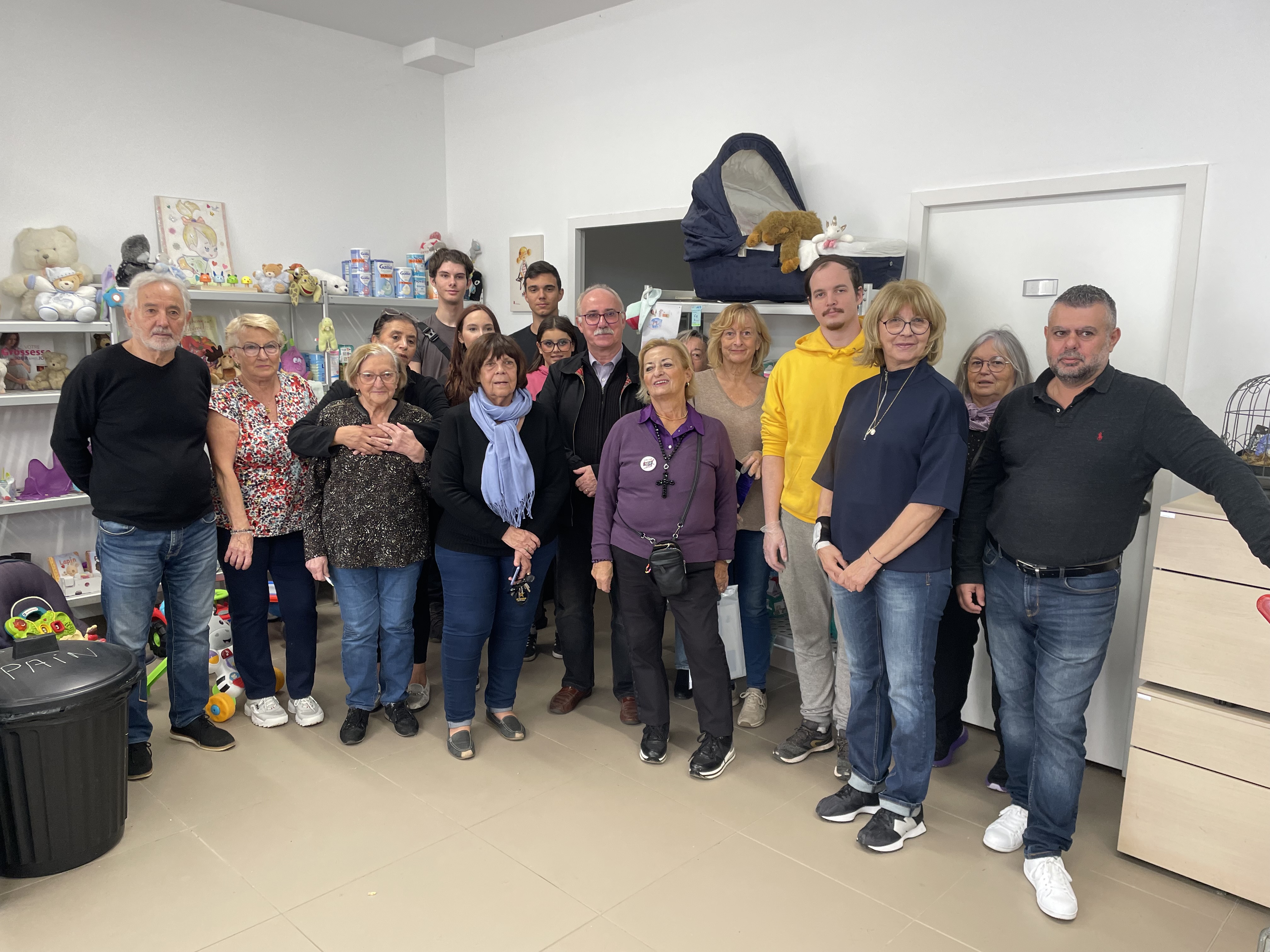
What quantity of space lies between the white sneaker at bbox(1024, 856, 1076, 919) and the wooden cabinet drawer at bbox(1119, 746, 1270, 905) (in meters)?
0.28

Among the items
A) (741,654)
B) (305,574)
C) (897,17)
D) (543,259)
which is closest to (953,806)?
(741,654)

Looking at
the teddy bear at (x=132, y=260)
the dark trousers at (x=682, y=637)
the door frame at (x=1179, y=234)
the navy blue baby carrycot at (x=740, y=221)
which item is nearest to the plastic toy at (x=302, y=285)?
the teddy bear at (x=132, y=260)

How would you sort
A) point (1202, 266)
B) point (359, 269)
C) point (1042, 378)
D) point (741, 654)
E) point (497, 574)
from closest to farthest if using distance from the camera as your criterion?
point (1042, 378)
point (1202, 266)
point (497, 574)
point (741, 654)
point (359, 269)

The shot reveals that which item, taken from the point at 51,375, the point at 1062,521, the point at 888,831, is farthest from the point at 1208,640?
the point at 51,375

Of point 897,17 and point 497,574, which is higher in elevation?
point 897,17

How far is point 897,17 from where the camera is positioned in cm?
354

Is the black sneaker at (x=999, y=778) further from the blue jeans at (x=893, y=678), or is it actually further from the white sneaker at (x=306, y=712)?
the white sneaker at (x=306, y=712)

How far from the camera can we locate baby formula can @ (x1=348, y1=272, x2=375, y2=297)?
5289 mm

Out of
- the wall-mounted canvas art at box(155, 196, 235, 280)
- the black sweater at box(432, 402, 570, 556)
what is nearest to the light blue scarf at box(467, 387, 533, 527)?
the black sweater at box(432, 402, 570, 556)

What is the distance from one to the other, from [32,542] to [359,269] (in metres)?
2.23

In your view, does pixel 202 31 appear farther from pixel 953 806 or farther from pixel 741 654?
pixel 953 806

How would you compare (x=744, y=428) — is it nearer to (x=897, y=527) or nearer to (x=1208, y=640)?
(x=897, y=527)

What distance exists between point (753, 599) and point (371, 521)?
143cm

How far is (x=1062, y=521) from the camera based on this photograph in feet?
7.63
